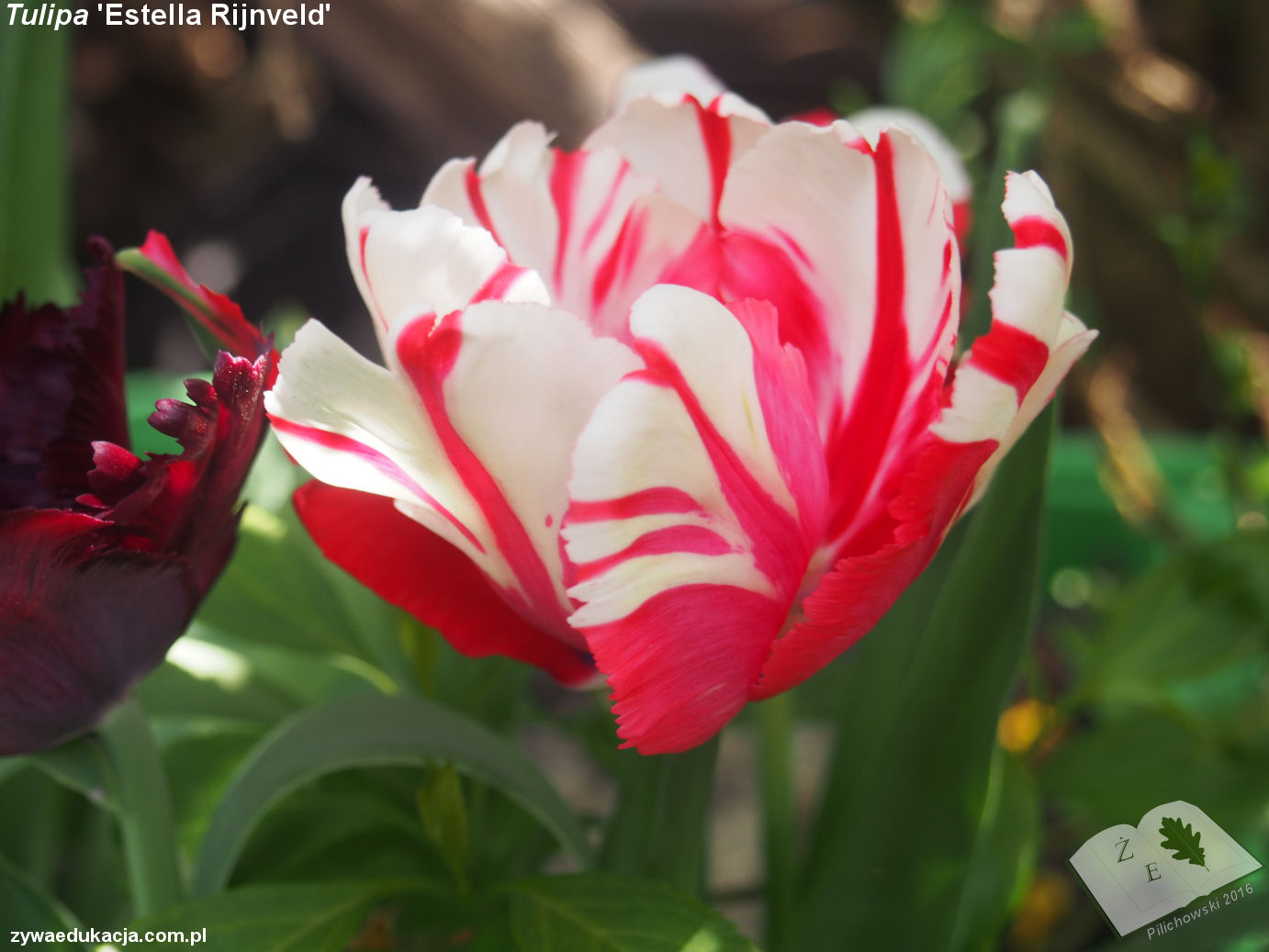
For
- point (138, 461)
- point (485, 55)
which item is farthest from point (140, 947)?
point (485, 55)

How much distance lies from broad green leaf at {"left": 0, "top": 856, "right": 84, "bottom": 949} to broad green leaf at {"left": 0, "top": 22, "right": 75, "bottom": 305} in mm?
206

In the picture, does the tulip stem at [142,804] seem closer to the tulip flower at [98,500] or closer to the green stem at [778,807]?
the tulip flower at [98,500]

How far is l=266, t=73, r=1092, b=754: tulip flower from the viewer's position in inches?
5.8

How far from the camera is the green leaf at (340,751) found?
8.3 inches

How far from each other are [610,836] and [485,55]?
667mm

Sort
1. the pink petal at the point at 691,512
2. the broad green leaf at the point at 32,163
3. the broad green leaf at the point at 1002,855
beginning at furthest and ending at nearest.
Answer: the broad green leaf at the point at 32,163, the broad green leaf at the point at 1002,855, the pink petal at the point at 691,512

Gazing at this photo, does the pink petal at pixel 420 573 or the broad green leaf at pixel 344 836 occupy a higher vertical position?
the pink petal at pixel 420 573

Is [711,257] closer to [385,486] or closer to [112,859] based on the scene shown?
[385,486]

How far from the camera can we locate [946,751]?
9.1 inches

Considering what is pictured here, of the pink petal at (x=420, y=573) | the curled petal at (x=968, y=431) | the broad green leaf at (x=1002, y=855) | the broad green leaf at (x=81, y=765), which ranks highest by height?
the curled petal at (x=968, y=431)

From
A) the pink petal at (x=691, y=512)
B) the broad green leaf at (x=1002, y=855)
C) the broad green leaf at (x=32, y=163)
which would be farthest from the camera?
the broad green leaf at (x=32, y=163)

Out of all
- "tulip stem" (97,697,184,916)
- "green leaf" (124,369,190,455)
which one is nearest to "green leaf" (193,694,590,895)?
"tulip stem" (97,697,184,916)

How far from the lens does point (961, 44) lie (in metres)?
0.52

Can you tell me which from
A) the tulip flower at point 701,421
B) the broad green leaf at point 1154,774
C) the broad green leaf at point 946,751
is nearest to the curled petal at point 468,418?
the tulip flower at point 701,421
